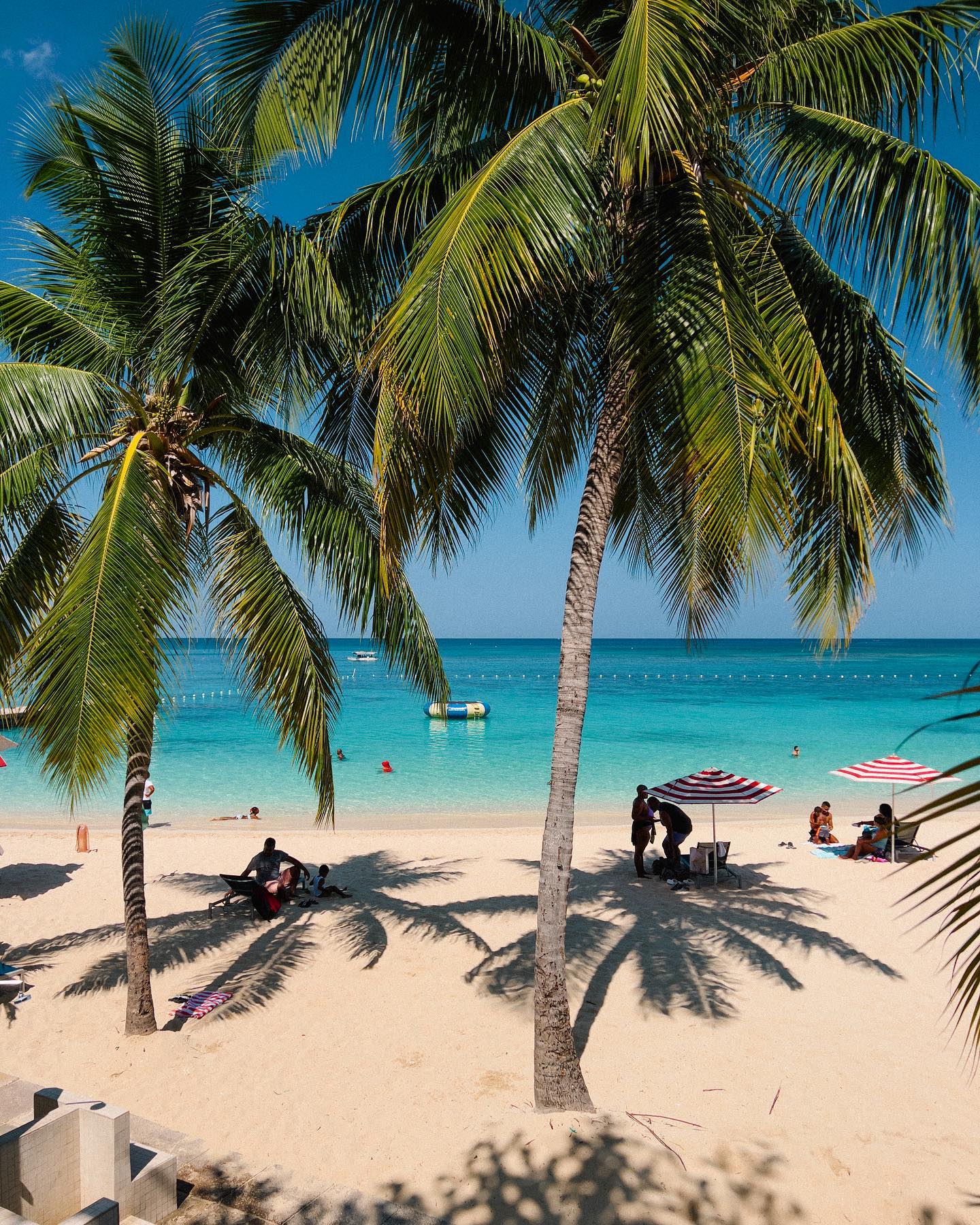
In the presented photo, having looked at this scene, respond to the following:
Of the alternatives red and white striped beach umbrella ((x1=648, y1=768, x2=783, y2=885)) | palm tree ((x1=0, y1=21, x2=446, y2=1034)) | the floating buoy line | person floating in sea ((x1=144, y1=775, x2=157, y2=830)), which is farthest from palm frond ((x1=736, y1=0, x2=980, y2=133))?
the floating buoy line

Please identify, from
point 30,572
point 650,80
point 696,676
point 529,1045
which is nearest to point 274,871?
point 529,1045

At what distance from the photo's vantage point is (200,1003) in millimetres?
7469

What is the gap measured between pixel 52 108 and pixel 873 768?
1292cm

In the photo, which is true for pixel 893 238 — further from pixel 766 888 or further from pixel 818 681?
pixel 818 681

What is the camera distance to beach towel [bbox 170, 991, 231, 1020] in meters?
7.29

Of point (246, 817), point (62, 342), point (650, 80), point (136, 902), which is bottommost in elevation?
point (246, 817)

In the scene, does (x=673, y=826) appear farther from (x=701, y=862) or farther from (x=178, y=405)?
(x=178, y=405)

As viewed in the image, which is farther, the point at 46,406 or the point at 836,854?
the point at 836,854

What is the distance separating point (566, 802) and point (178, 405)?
4212mm

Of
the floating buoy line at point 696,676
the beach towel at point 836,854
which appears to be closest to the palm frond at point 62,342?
the beach towel at point 836,854

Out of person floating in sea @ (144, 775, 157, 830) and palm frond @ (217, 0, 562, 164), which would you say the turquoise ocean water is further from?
palm frond @ (217, 0, 562, 164)

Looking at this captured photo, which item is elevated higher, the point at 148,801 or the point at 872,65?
the point at 872,65

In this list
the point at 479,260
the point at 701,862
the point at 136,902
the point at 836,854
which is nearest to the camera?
the point at 479,260

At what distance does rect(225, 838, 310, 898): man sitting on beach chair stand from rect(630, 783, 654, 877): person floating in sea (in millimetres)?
4669
